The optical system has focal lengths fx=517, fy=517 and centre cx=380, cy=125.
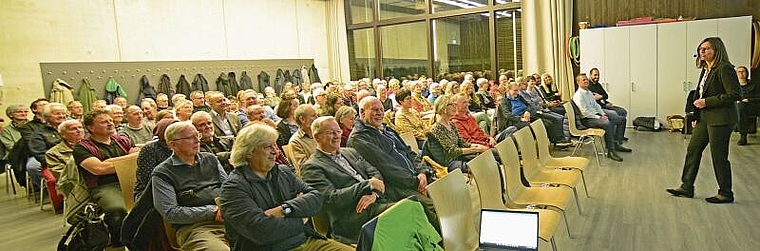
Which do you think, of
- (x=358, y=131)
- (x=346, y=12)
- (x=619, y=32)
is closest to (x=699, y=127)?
(x=358, y=131)

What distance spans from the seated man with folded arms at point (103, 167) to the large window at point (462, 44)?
8265 millimetres

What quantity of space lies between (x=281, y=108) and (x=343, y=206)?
6.85ft

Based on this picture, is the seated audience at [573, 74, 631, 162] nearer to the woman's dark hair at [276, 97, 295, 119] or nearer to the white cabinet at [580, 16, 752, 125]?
the white cabinet at [580, 16, 752, 125]

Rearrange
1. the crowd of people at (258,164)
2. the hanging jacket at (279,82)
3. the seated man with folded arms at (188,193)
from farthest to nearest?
the hanging jacket at (279,82) < the seated man with folded arms at (188,193) < the crowd of people at (258,164)

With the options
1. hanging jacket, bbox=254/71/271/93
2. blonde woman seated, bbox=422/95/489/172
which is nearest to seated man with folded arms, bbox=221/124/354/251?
blonde woman seated, bbox=422/95/489/172

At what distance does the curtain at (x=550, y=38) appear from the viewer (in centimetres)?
948

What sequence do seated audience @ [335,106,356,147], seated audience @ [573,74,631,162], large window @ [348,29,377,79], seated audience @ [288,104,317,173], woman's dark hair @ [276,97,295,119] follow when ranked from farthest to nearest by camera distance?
large window @ [348,29,377,79] < seated audience @ [573,74,631,162] < woman's dark hair @ [276,97,295,119] < seated audience @ [335,106,356,147] < seated audience @ [288,104,317,173]

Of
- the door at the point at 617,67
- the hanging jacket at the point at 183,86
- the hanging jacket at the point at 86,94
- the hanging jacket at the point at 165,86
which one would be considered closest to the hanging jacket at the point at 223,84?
the hanging jacket at the point at 183,86

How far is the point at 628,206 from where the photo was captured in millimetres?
4305

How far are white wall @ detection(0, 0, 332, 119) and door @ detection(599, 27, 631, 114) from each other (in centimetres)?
620

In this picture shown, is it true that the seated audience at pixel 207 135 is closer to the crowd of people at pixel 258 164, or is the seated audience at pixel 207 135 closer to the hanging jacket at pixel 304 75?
the crowd of people at pixel 258 164

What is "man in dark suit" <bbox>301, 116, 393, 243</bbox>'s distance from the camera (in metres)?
2.81

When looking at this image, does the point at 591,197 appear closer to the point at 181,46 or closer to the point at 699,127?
the point at 699,127

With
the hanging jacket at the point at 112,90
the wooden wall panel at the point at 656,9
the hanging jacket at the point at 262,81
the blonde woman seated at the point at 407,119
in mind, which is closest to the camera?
the blonde woman seated at the point at 407,119
